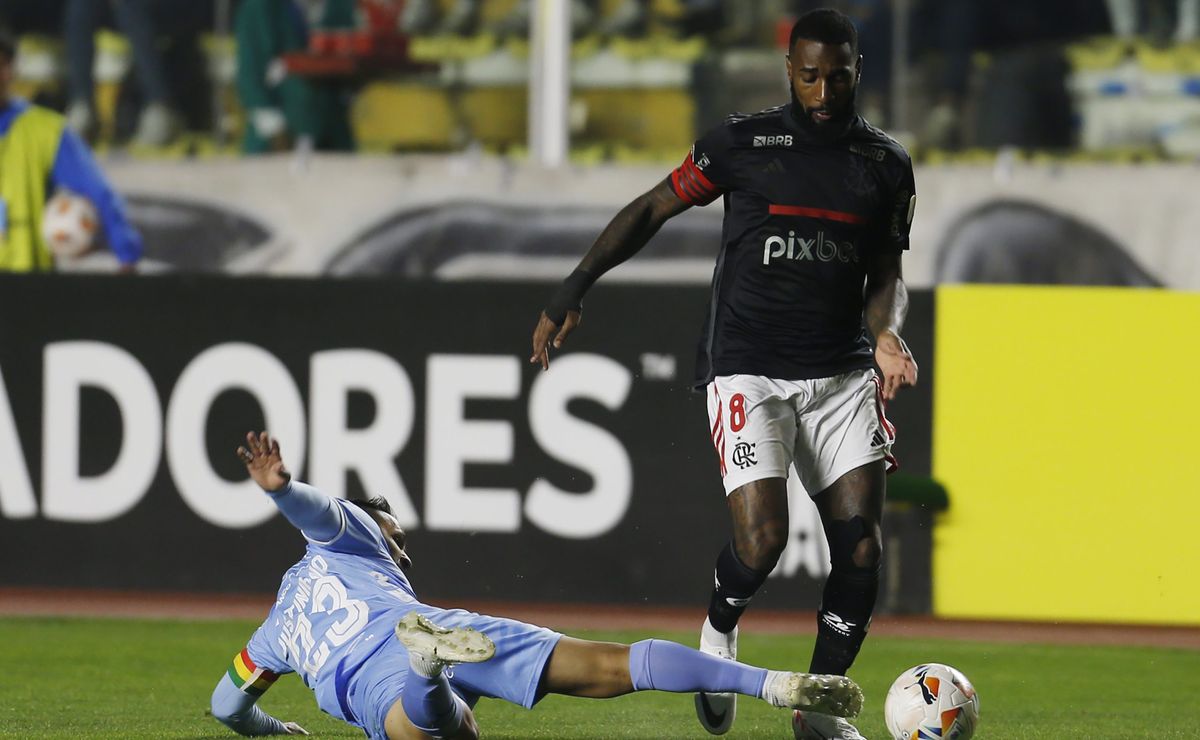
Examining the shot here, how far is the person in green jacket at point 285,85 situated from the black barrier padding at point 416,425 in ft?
11.2

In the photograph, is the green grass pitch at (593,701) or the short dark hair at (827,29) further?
the green grass pitch at (593,701)

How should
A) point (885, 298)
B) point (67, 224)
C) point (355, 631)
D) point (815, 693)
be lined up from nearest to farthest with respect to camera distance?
point (815, 693) < point (355, 631) < point (885, 298) < point (67, 224)

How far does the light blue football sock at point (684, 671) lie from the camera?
4.63 m

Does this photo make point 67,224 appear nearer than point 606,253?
No

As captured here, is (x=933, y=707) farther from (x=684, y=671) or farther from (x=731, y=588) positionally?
(x=684, y=671)

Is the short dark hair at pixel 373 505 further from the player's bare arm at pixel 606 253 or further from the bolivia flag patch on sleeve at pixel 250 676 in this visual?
the player's bare arm at pixel 606 253

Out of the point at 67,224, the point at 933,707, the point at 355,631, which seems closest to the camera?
the point at 355,631

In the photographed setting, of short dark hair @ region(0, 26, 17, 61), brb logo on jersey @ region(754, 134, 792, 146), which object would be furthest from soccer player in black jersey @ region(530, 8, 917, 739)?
short dark hair @ region(0, 26, 17, 61)

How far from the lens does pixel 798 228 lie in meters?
5.63

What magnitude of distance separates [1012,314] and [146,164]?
258 inches

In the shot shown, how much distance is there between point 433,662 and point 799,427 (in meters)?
1.68

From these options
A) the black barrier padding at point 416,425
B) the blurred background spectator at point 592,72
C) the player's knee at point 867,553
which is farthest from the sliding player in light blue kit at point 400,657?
the blurred background spectator at point 592,72

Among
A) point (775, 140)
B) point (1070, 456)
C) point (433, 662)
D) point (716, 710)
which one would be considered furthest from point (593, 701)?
point (1070, 456)

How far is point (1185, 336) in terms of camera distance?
9203mm
